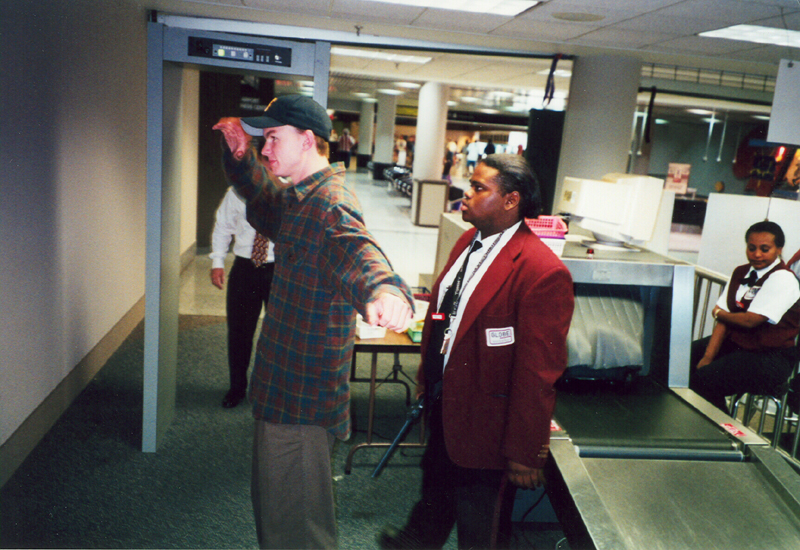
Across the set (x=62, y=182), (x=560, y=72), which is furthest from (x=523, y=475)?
(x=560, y=72)

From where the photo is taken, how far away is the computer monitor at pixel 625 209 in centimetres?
278

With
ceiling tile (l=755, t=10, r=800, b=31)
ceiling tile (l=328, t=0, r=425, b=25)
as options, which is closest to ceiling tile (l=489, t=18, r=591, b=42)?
ceiling tile (l=328, t=0, r=425, b=25)

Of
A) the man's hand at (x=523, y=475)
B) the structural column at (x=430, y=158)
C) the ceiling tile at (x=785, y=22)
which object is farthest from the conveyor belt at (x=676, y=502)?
the structural column at (x=430, y=158)

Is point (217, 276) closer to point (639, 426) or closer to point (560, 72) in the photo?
point (639, 426)

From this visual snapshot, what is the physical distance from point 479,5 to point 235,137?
309 cm

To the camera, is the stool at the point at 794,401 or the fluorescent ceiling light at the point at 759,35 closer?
the stool at the point at 794,401

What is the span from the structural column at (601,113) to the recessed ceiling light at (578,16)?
63.2 inches

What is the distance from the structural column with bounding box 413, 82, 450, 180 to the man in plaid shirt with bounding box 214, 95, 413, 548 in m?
10.3

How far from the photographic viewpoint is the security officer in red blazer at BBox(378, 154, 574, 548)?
66.7 inches

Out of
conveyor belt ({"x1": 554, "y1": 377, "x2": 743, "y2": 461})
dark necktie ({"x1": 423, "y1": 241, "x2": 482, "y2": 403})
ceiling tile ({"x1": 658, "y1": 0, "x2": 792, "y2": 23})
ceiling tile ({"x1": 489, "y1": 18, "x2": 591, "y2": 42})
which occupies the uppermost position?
ceiling tile ({"x1": 489, "y1": 18, "x2": 591, "y2": 42})

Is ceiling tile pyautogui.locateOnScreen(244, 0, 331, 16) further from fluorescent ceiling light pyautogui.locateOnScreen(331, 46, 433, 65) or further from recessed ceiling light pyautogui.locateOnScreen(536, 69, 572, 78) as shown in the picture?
recessed ceiling light pyautogui.locateOnScreen(536, 69, 572, 78)

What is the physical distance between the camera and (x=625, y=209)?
2803 millimetres

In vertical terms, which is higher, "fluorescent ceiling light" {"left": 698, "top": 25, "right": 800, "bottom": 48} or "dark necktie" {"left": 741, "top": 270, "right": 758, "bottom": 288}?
"fluorescent ceiling light" {"left": 698, "top": 25, "right": 800, "bottom": 48}

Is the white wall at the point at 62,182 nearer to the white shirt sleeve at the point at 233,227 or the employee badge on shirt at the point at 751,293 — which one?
the white shirt sleeve at the point at 233,227
